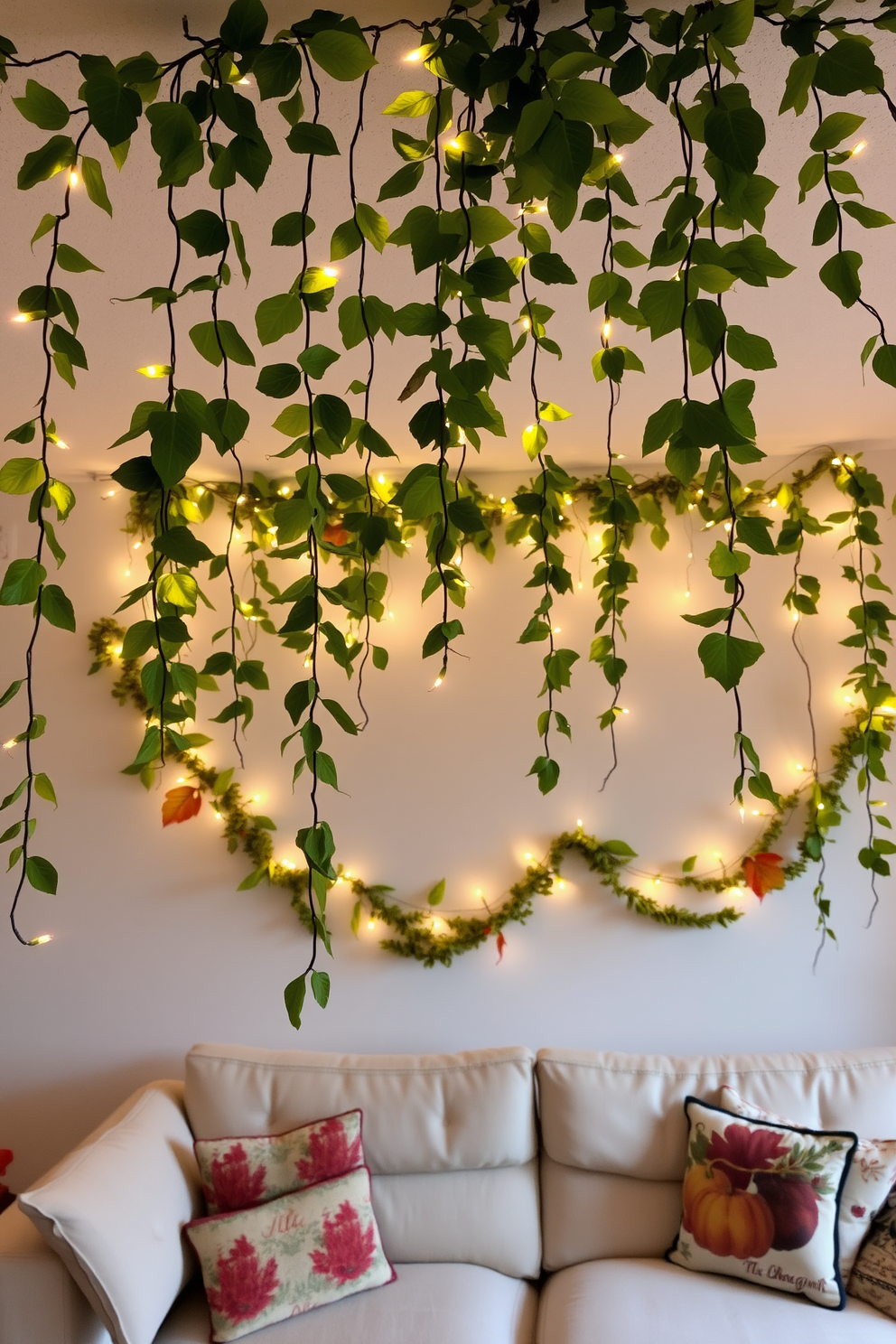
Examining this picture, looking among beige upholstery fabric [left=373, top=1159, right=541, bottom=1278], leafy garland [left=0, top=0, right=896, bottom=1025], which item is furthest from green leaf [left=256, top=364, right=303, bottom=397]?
beige upholstery fabric [left=373, top=1159, right=541, bottom=1278]

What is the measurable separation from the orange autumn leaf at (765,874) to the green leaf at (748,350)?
7.42 ft

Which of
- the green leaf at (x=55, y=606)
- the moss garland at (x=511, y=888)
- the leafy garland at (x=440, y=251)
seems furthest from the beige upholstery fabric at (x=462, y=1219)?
the green leaf at (x=55, y=606)

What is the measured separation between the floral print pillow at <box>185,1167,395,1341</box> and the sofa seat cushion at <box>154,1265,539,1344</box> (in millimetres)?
35

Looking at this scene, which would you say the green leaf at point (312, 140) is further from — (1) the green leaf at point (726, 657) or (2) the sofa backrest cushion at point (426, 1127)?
(2) the sofa backrest cushion at point (426, 1127)

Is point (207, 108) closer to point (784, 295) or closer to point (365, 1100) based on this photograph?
point (784, 295)

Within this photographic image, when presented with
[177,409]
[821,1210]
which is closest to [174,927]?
[821,1210]

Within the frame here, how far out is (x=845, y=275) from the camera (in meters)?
0.75

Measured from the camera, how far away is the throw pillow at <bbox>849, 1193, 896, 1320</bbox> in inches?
83.4

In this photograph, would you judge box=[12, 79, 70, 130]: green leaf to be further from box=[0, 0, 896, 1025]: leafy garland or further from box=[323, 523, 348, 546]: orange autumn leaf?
box=[323, 523, 348, 546]: orange autumn leaf

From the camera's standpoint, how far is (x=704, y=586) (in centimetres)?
296

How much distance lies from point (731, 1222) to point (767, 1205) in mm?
92

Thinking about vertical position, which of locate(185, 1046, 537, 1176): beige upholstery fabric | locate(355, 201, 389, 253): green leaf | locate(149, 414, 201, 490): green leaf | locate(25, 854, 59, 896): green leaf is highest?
locate(355, 201, 389, 253): green leaf

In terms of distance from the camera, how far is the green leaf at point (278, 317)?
85 centimetres

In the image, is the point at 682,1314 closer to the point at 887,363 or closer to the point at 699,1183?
the point at 699,1183
